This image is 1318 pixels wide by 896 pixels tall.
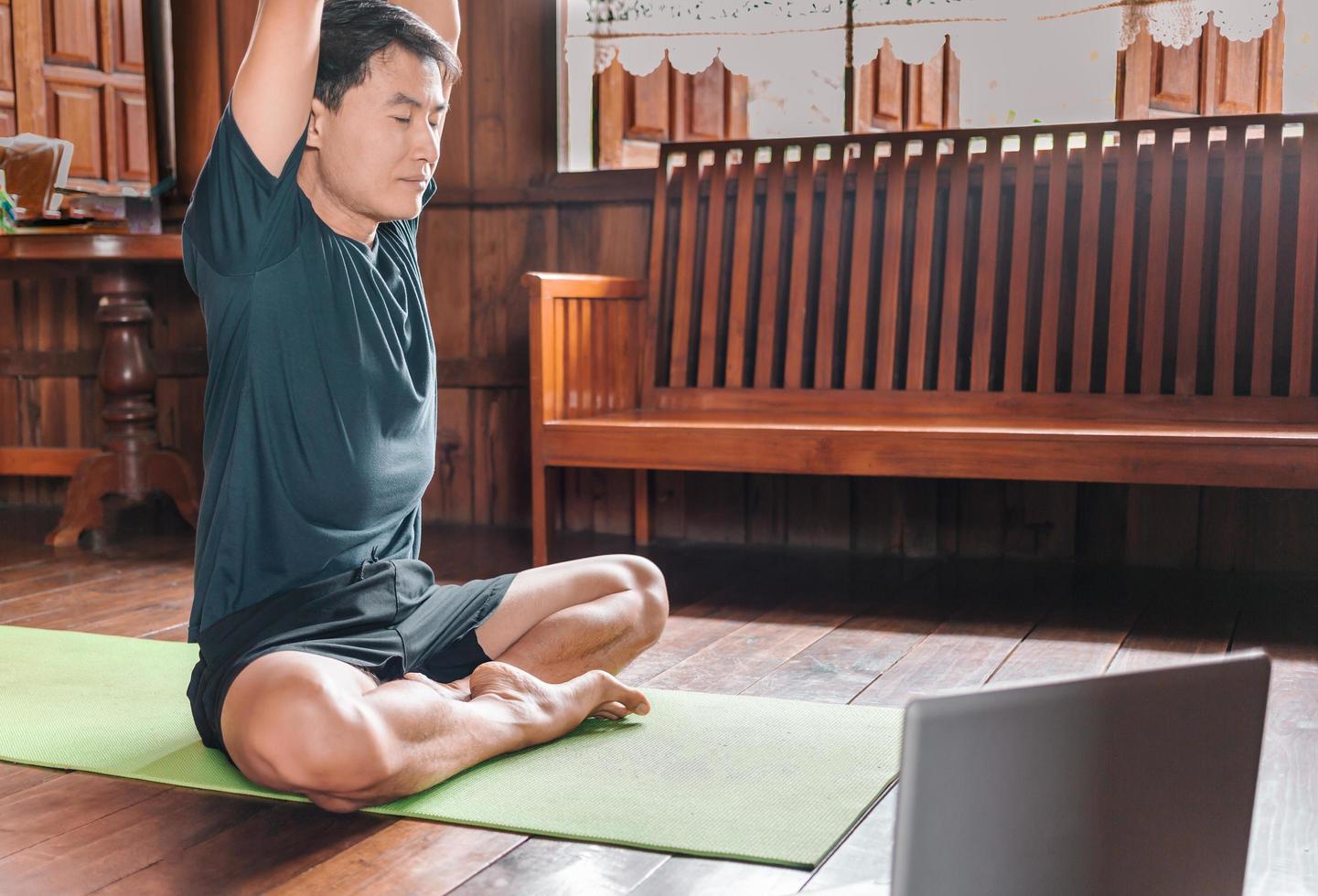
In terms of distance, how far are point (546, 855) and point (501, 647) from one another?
559 millimetres

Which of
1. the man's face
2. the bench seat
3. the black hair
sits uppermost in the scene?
the black hair

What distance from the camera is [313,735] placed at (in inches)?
57.9

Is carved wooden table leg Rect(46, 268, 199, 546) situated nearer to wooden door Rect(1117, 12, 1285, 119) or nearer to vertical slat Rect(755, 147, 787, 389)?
vertical slat Rect(755, 147, 787, 389)

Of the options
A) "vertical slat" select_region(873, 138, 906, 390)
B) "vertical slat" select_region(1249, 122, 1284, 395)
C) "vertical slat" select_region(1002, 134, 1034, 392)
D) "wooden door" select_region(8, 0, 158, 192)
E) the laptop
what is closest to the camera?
the laptop

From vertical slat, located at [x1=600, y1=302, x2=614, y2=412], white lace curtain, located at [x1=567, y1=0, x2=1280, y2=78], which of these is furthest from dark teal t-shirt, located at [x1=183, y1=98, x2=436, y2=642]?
white lace curtain, located at [x1=567, y1=0, x2=1280, y2=78]

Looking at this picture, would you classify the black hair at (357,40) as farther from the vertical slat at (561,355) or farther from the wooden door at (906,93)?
the wooden door at (906,93)

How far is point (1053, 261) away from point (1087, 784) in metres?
2.71

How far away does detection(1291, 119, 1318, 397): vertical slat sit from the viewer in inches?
115

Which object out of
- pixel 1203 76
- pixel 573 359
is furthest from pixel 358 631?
pixel 1203 76

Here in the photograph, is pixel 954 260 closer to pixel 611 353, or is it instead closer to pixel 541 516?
pixel 611 353

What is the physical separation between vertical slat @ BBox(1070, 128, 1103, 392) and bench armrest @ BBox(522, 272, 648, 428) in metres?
1.10

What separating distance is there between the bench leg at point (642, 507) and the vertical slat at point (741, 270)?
1.17ft

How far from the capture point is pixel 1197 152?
3.04m

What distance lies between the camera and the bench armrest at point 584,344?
3043 mm
